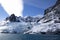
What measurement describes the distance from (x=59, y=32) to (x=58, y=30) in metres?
2.87

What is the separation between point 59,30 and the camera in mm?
198250

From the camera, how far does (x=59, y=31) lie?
649 ft

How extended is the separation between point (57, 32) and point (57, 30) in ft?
7.16

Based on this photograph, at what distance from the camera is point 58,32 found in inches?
7781

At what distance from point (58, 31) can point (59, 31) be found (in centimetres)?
111

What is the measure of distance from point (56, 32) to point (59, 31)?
11.8ft

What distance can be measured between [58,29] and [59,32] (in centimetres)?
448

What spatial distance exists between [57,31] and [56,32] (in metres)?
1.55

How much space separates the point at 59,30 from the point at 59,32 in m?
2.70

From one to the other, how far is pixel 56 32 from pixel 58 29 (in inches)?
155

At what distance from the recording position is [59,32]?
19650cm

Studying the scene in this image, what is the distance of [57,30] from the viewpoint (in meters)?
199

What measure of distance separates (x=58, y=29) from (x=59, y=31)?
296 centimetres

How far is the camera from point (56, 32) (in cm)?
19938
